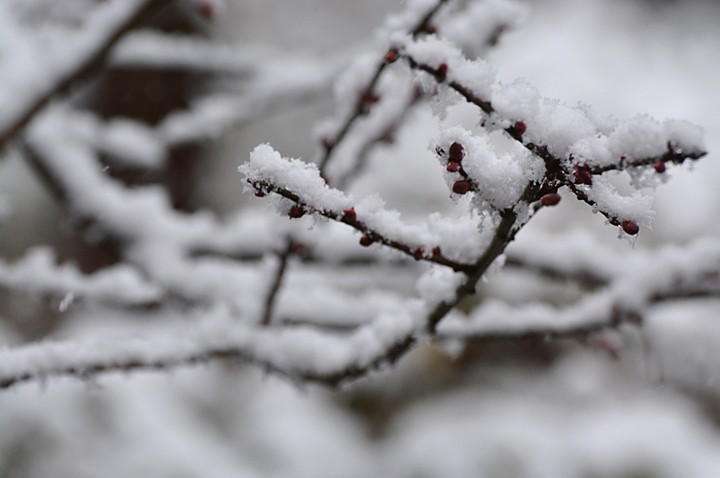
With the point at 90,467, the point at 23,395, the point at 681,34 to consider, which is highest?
the point at 681,34

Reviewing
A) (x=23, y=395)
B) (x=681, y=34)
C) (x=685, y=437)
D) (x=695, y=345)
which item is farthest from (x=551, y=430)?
(x=681, y=34)

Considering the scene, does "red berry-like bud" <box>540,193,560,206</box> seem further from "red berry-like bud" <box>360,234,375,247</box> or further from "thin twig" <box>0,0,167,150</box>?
"thin twig" <box>0,0,167,150</box>

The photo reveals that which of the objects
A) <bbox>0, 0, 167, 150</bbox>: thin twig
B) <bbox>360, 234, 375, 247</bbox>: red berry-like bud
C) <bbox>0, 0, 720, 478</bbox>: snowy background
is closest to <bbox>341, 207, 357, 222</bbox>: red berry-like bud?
<bbox>360, 234, 375, 247</bbox>: red berry-like bud

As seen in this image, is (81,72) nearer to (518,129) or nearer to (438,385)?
(518,129)

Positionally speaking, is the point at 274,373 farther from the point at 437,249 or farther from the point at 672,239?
the point at 672,239

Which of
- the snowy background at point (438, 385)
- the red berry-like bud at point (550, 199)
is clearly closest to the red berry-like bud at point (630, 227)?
the red berry-like bud at point (550, 199)

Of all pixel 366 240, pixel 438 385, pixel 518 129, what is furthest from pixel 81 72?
pixel 438 385
